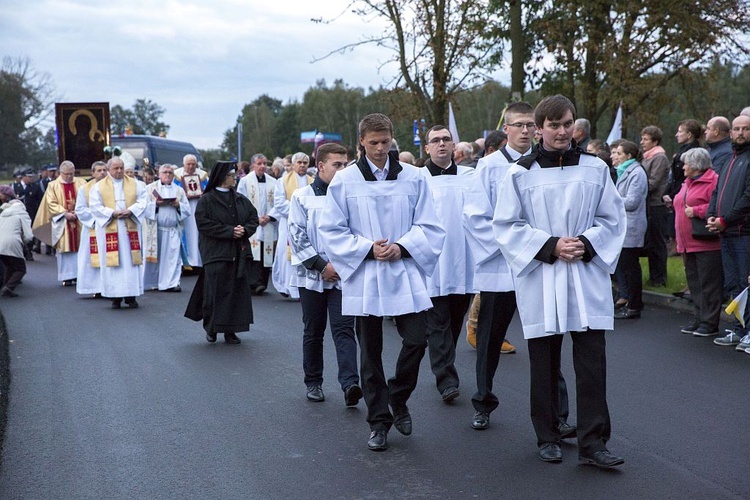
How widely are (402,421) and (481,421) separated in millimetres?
572

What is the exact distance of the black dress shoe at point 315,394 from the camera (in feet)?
24.9

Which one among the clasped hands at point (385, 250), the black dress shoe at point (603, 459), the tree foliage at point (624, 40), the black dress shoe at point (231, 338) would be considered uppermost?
the tree foliage at point (624, 40)

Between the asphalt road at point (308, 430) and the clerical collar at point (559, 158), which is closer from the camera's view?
the asphalt road at point (308, 430)

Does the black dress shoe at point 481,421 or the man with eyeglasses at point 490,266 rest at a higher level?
the man with eyeglasses at point 490,266

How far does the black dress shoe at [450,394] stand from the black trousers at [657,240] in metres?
6.11

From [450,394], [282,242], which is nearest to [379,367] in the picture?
[450,394]

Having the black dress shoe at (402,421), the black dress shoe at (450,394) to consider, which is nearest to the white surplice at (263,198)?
the black dress shoe at (450,394)

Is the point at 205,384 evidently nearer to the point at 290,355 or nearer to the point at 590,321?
the point at 290,355

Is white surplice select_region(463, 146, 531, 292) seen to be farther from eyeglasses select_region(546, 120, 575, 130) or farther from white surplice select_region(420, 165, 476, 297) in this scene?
eyeglasses select_region(546, 120, 575, 130)

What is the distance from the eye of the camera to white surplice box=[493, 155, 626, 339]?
5578 millimetres

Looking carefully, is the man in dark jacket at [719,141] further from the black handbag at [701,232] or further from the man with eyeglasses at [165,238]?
the man with eyeglasses at [165,238]

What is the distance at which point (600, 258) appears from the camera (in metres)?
5.58

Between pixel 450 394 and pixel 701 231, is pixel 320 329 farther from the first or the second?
pixel 701 231

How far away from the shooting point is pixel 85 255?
14.8 meters
